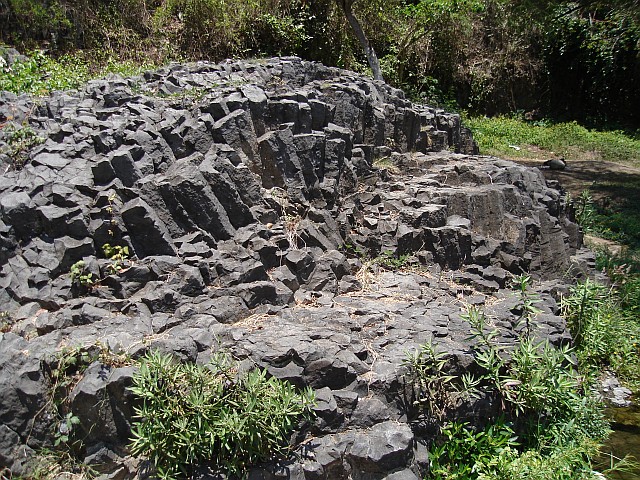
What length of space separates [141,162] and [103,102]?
1407 millimetres

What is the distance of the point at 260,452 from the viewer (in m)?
4.18

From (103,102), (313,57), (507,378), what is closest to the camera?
(507,378)

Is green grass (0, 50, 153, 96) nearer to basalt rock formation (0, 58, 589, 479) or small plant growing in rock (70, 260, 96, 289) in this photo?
basalt rock formation (0, 58, 589, 479)

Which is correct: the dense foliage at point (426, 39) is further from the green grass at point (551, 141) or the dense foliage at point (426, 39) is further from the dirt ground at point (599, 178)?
the dirt ground at point (599, 178)

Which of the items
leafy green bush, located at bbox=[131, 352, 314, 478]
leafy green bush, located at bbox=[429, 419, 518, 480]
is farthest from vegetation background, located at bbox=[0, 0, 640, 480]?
leafy green bush, located at bbox=[131, 352, 314, 478]

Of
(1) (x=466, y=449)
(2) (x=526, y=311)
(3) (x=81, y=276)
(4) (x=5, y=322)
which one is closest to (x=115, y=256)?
(3) (x=81, y=276)

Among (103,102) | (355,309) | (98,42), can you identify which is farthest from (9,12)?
(355,309)

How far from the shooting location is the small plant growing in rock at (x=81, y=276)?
5.14 metres

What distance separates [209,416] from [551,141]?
15.2 metres

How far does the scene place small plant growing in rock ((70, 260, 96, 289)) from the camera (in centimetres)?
514

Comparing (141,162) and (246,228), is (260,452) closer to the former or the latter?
(246,228)

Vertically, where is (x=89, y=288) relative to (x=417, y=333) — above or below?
above

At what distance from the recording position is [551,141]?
1708 centimetres

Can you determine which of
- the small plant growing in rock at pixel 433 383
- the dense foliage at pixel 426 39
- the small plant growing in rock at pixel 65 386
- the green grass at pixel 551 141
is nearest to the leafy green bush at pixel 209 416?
the small plant growing in rock at pixel 65 386
